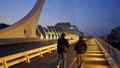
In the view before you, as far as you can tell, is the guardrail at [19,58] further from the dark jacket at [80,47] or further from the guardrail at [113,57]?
the guardrail at [113,57]

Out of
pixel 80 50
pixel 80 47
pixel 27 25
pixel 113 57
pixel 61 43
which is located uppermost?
pixel 27 25

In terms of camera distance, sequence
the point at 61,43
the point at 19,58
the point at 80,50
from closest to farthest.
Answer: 1. the point at 80,50
2. the point at 61,43
3. the point at 19,58

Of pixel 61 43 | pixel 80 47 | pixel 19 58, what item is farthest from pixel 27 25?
pixel 80 47

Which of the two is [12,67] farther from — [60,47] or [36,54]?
[36,54]

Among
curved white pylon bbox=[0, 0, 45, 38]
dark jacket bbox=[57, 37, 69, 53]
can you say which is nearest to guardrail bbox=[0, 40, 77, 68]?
dark jacket bbox=[57, 37, 69, 53]

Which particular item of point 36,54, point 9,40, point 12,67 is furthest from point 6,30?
point 12,67

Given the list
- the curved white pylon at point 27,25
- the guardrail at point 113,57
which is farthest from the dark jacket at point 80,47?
the curved white pylon at point 27,25

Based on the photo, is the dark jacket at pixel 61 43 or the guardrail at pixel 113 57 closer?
the guardrail at pixel 113 57

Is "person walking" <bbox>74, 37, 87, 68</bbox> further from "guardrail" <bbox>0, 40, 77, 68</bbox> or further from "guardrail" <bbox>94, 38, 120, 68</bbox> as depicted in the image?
"guardrail" <bbox>0, 40, 77, 68</bbox>

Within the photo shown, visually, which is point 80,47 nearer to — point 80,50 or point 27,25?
point 80,50

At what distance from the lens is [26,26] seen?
6569 centimetres

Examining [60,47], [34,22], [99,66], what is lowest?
[99,66]

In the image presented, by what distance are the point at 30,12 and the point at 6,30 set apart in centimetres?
967

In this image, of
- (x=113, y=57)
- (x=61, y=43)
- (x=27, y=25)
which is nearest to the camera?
(x=61, y=43)
